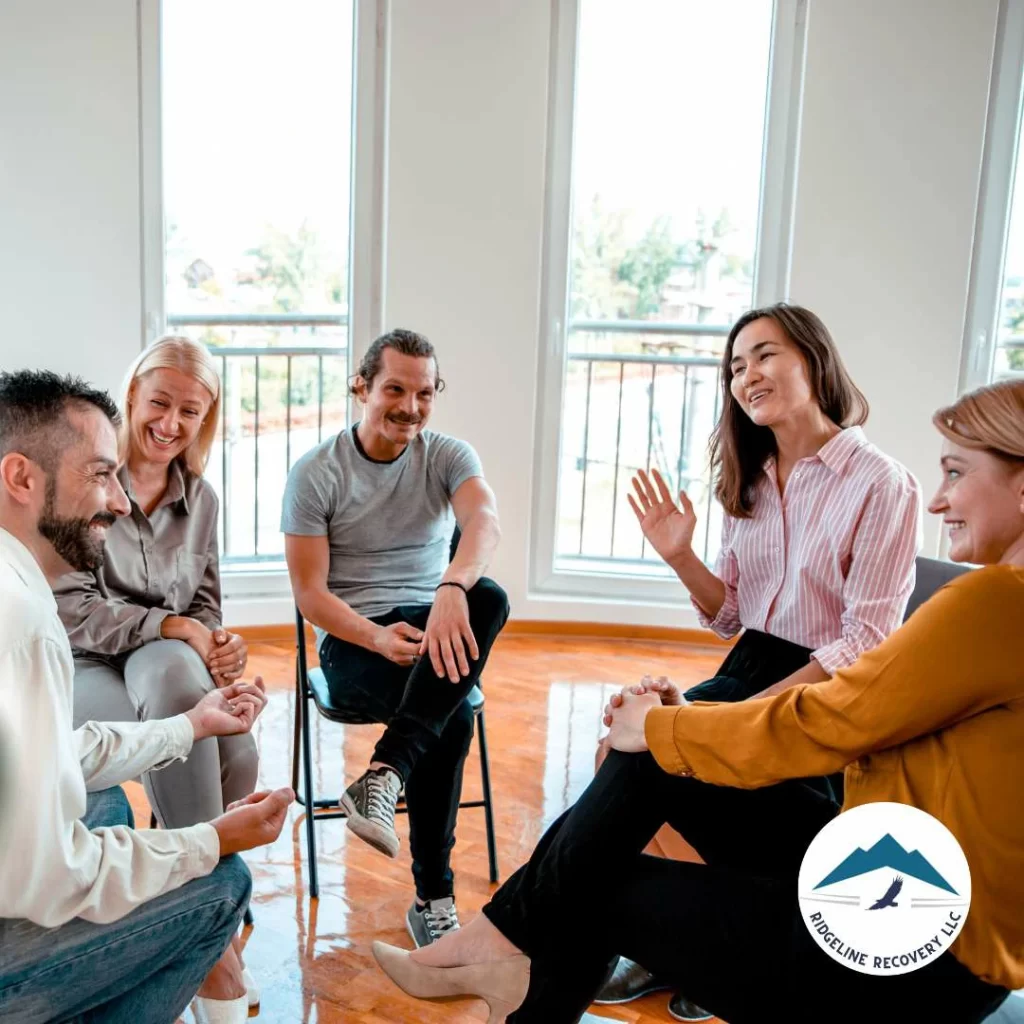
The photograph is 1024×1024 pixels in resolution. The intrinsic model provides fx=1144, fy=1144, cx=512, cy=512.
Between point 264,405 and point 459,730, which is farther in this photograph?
point 264,405

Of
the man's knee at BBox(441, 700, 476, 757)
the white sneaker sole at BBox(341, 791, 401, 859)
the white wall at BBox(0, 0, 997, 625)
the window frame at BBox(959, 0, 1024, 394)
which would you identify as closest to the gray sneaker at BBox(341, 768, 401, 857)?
the white sneaker sole at BBox(341, 791, 401, 859)

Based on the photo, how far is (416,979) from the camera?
1.82 meters

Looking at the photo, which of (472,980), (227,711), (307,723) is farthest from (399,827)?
(472,980)

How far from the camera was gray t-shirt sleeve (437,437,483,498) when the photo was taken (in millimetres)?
2738

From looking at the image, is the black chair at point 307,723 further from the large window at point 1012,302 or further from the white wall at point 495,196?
the large window at point 1012,302

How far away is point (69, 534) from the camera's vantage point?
160cm

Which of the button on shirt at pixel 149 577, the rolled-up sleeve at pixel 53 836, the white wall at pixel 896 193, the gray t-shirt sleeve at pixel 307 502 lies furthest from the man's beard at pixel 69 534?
the white wall at pixel 896 193

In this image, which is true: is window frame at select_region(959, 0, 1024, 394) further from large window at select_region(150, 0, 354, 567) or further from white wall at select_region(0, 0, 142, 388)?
white wall at select_region(0, 0, 142, 388)

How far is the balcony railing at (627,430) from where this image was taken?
14.9 ft

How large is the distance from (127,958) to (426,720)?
2.99 feet

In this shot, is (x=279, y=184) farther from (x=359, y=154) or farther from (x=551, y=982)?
(x=551, y=982)

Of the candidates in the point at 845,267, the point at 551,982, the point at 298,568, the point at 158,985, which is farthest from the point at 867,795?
the point at 845,267

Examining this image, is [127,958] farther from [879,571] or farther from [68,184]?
[68,184]

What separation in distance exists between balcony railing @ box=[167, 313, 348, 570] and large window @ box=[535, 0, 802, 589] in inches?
35.0
